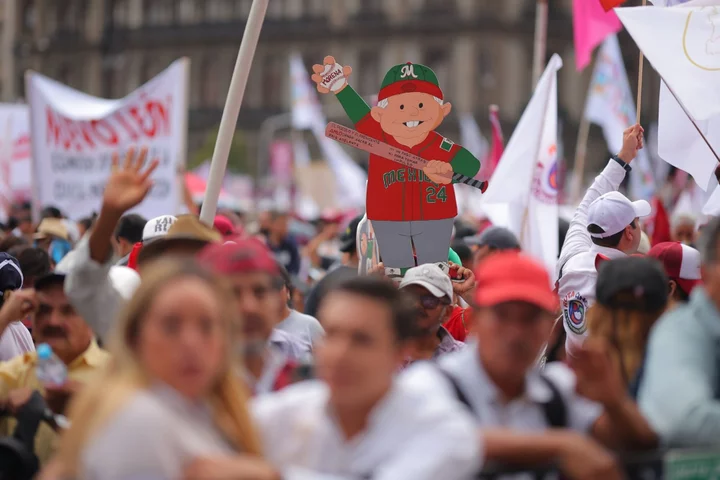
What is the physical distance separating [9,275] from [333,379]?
10.9 feet

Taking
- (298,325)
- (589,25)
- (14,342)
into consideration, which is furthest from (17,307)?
(589,25)

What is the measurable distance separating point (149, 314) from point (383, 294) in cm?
57

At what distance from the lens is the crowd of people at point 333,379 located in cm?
281

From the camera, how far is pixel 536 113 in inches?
351

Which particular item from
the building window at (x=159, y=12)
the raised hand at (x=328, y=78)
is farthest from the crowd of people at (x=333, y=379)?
the building window at (x=159, y=12)

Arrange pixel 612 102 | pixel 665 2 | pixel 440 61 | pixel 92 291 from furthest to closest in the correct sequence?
pixel 440 61, pixel 612 102, pixel 665 2, pixel 92 291

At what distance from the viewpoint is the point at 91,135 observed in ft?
41.1

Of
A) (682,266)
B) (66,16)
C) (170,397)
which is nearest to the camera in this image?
(170,397)

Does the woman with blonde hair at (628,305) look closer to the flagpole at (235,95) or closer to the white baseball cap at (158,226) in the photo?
the flagpole at (235,95)

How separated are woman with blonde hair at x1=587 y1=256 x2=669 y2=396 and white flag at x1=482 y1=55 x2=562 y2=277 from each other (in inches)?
164

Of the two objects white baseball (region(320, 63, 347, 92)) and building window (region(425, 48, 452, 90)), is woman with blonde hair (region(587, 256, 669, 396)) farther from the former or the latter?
building window (region(425, 48, 452, 90))

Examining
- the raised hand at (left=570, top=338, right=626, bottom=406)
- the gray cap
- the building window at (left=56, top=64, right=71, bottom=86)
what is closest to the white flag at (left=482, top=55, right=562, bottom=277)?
the gray cap

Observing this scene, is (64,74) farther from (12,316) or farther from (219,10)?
(12,316)

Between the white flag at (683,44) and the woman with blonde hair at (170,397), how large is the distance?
3.84 meters
